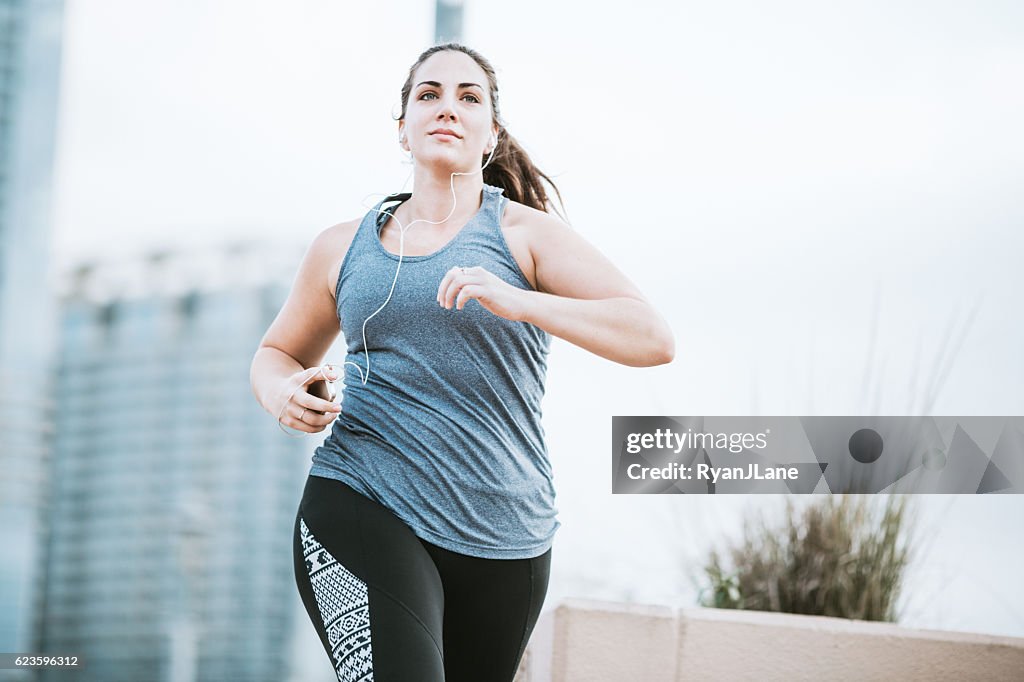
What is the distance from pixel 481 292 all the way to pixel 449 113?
461 millimetres

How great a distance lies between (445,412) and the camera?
139 cm

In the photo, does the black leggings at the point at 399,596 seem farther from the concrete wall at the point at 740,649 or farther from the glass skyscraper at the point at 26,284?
the glass skyscraper at the point at 26,284

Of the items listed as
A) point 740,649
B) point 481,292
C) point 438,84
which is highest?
point 438,84

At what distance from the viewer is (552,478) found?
1539 millimetres

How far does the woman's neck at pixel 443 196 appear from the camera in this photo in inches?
61.9

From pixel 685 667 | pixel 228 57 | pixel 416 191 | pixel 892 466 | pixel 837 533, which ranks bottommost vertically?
pixel 685 667

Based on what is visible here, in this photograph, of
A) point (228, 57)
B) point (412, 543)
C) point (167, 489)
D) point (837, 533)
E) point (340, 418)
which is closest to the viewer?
point (412, 543)

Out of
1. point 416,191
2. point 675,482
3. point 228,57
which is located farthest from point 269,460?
point 416,191

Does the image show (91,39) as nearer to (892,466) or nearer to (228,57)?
(228,57)

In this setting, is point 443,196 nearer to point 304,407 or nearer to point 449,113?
point 449,113

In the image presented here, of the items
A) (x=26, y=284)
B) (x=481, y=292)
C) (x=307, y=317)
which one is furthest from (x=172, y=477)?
(x=481, y=292)

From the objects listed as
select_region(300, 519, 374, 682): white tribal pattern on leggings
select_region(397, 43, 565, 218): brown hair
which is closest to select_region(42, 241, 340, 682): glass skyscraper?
select_region(397, 43, 565, 218): brown hair

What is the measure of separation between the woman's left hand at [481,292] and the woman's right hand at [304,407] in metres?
0.24

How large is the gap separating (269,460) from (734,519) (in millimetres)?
5145
